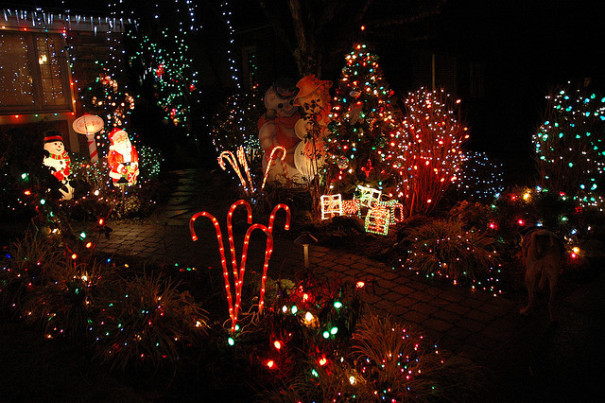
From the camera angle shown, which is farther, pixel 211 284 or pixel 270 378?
pixel 211 284

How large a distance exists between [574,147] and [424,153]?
7.99 feet

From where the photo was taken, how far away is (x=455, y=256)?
227 inches

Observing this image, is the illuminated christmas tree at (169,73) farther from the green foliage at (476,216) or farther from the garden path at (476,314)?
the green foliage at (476,216)

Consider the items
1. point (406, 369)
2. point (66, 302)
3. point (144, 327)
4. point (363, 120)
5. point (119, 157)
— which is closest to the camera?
point (406, 369)

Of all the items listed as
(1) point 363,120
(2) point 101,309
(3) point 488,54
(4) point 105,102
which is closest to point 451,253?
(1) point 363,120

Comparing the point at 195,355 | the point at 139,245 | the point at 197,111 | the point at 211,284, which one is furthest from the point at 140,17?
the point at 195,355

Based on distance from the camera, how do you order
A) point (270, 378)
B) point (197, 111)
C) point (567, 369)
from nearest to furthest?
point (270, 378), point (567, 369), point (197, 111)

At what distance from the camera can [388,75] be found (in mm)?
15172

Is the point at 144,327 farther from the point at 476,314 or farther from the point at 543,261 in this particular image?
the point at 543,261

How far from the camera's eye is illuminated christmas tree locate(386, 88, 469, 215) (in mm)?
7551

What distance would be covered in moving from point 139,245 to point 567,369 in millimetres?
6196

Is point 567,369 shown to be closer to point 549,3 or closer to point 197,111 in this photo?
point 197,111

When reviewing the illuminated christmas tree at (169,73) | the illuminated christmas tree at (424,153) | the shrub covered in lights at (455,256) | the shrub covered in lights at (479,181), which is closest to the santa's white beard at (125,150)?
the illuminated christmas tree at (424,153)

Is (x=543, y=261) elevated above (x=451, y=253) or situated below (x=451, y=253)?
above
